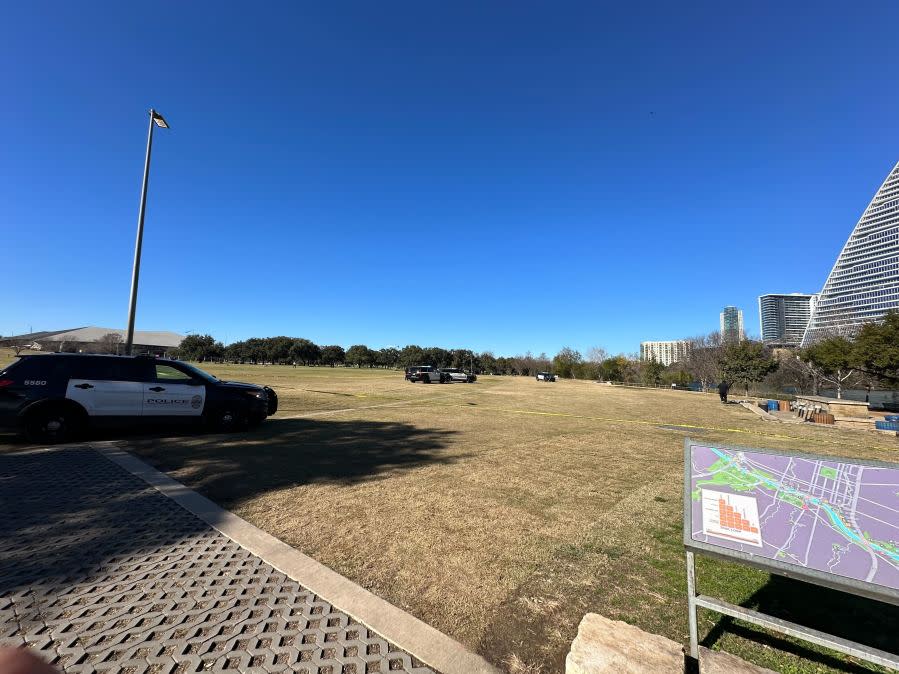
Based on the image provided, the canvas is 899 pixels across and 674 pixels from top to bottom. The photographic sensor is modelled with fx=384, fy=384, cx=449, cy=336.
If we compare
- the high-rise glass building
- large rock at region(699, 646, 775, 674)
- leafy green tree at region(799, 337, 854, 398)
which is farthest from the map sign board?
the high-rise glass building

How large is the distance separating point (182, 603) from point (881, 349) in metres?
36.5

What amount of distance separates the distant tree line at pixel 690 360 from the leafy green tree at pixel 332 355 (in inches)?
12.9

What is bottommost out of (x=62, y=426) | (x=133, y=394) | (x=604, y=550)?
(x=604, y=550)

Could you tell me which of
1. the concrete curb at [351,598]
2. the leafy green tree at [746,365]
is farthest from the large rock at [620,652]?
the leafy green tree at [746,365]

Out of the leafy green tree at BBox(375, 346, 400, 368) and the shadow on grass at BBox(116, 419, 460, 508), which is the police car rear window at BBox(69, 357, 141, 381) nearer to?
the shadow on grass at BBox(116, 419, 460, 508)

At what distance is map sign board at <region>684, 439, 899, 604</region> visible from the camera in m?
2.06

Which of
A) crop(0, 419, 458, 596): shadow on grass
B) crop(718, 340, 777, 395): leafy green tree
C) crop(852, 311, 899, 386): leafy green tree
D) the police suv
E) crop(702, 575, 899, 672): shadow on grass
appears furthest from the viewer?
crop(718, 340, 777, 395): leafy green tree

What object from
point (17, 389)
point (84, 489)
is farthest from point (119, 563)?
point (17, 389)

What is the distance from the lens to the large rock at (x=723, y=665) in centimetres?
207

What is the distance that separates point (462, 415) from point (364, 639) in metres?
12.4

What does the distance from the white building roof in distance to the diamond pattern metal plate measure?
12407 centimetres

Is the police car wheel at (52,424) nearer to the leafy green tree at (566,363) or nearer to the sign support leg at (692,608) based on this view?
the sign support leg at (692,608)

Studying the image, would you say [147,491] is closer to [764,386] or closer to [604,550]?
[604,550]

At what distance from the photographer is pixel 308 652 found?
232 centimetres
